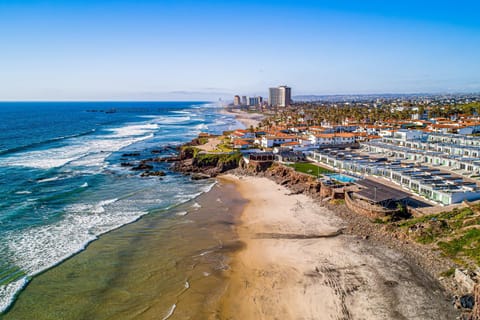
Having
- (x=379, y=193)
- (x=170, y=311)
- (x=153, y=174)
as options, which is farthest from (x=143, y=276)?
(x=153, y=174)

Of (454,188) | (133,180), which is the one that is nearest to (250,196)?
(133,180)

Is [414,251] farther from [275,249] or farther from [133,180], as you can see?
[133,180]

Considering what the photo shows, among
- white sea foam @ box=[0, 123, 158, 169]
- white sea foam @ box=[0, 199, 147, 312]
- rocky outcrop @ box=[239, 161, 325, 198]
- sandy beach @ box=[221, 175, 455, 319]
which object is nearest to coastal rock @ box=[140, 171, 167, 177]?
white sea foam @ box=[0, 123, 158, 169]

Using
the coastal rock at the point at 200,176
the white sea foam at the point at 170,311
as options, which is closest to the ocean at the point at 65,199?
the coastal rock at the point at 200,176

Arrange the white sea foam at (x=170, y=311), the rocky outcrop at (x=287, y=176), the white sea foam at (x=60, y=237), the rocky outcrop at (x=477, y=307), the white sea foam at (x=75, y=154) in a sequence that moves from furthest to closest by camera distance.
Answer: the white sea foam at (x=75, y=154)
the rocky outcrop at (x=287, y=176)
the white sea foam at (x=60, y=237)
the white sea foam at (x=170, y=311)
the rocky outcrop at (x=477, y=307)

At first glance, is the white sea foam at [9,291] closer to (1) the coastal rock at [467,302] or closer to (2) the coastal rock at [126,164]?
(1) the coastal rock at [467,302]
